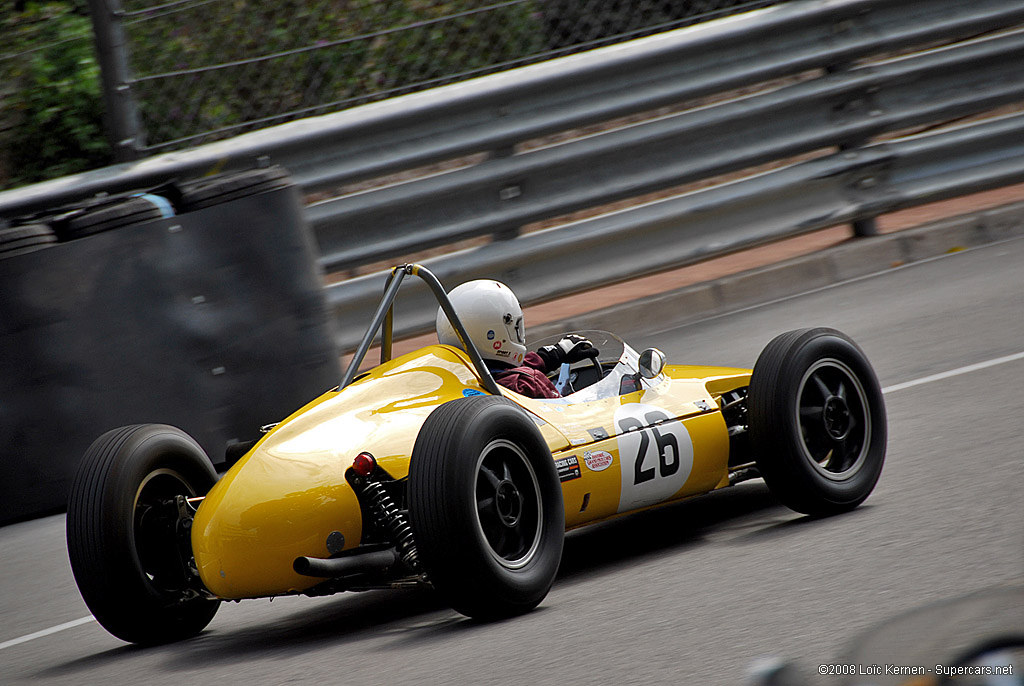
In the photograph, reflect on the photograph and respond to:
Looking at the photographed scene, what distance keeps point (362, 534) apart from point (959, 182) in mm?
7308

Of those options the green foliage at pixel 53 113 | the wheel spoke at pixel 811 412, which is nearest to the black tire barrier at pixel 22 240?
the green foliage at pixel 53 113

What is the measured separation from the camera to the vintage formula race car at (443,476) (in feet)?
13.0

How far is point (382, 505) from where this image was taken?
4.11 m

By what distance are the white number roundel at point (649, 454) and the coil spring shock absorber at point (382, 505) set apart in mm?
945

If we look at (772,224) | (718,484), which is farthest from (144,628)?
(772,224)

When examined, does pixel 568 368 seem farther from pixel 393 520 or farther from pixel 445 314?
pixel 393 520

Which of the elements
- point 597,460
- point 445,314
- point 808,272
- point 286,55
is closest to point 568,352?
point 445,314

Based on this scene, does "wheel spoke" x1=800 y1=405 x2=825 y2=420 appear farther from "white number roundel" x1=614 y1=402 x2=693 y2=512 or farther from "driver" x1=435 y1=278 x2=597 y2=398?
"driver" x1=435 y1=278 x2=597 y2=398

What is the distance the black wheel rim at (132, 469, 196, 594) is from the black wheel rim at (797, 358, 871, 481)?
2.23 metres

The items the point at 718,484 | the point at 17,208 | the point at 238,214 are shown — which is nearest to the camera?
the point at 718,484

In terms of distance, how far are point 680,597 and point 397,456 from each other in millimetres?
988

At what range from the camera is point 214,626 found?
477 cm

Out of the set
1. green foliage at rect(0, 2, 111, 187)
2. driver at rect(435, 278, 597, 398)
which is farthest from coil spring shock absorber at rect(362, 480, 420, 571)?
green foliage at rect(0, 2, 111, 187)

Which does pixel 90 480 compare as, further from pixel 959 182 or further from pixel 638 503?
pixel 959 182
